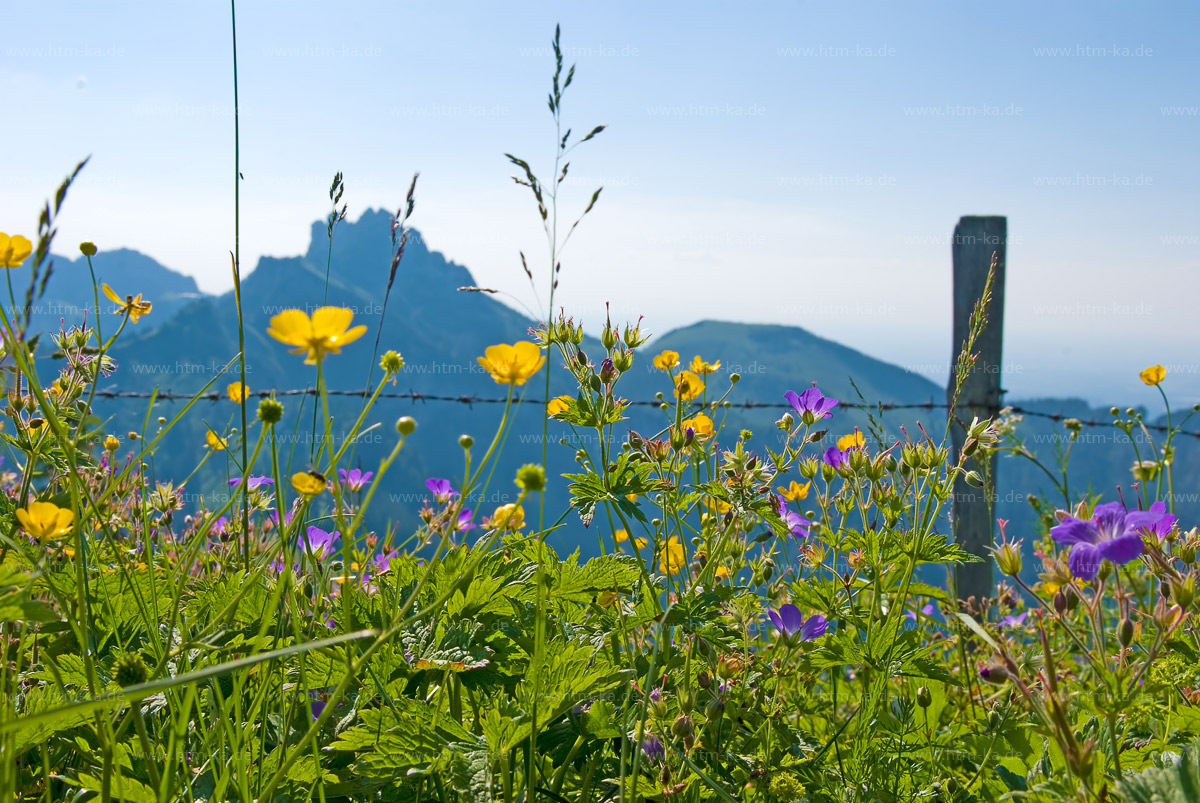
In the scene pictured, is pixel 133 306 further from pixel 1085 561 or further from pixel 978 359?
pixel 978 359

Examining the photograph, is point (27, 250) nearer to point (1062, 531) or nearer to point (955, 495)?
point (1062, 531)

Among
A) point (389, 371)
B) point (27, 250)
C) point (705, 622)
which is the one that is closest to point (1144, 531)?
point (705, 622)

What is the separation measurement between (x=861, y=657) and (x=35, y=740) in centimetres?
116

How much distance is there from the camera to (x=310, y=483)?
29.9 inches

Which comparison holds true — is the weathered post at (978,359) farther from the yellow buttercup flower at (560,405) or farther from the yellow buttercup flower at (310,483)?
the yellow buttercup flower at (310,483)

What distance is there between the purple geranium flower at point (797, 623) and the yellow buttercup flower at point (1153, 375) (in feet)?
5.46

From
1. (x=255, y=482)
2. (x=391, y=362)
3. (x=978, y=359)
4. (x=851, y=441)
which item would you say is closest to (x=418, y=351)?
(x=978, y=359)

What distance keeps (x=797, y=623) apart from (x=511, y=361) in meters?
0.78

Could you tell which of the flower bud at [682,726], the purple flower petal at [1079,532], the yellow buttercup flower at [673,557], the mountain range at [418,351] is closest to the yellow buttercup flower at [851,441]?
the yellow buttercup flower at [673,557]

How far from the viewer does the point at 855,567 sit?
139cm

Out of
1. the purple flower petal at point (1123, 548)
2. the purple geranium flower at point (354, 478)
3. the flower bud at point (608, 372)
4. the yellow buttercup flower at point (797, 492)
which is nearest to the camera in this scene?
the purple flower petal at point (1123, 548)

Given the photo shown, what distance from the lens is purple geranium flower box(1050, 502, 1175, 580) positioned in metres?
0.80

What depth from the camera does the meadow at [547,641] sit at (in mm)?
816

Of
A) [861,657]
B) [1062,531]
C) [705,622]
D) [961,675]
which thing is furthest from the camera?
[961,675]
